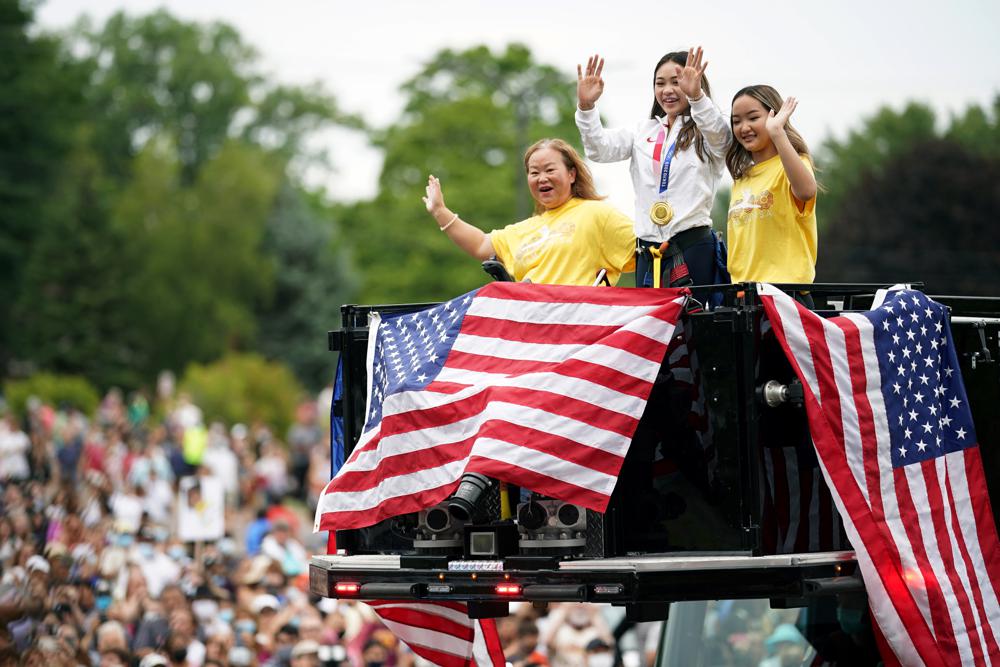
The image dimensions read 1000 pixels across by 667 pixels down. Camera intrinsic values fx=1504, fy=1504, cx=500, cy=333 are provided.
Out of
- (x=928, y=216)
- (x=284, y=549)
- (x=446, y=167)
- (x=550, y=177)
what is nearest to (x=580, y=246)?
(x=550, y=177)

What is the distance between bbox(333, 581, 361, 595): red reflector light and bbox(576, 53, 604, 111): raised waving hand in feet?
7.86

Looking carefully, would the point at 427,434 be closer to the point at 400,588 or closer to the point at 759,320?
the point at 400,588

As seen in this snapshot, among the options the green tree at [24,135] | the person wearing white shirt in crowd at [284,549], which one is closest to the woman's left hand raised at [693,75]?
the person wearing white shirt in crowd at [284,549]

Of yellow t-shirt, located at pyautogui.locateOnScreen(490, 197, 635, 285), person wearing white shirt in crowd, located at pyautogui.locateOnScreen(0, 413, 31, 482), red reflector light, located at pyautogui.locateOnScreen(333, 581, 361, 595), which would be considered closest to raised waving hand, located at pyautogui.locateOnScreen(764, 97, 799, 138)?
yellow t-shirt, located at pyautogui.locateOnScreen(490, 197, 635, 285)

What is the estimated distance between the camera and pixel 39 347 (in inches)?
1874

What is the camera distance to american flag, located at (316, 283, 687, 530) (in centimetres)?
561

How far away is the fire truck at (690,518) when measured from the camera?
557 cm

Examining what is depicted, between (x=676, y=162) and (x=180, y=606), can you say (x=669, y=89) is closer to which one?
(x=676, y=162)

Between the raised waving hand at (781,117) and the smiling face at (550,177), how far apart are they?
1.04 meters

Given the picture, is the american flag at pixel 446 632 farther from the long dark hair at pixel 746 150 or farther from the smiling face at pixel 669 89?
the smiling face at pixel 669 89

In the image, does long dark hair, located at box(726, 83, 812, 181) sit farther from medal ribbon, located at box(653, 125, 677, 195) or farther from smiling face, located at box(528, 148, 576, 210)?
smiling face, located at box(528, 148, 576, 210)

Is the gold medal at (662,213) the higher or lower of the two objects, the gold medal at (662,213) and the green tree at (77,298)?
the lower

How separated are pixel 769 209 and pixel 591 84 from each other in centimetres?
104

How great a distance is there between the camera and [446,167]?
4844 cm
